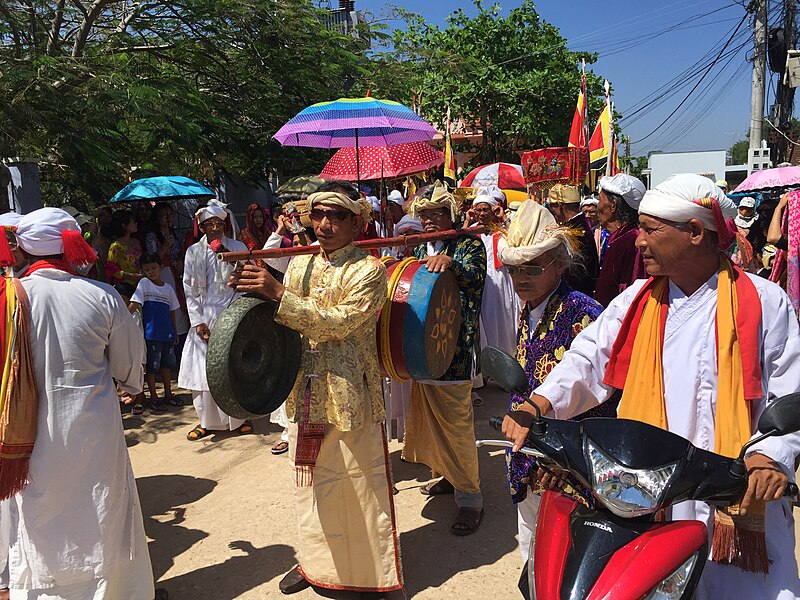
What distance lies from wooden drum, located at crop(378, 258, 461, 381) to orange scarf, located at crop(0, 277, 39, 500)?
1.61 m

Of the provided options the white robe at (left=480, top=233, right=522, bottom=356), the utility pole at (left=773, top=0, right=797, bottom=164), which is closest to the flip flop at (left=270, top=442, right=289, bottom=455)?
the white robe at (left=480, top=233, right=522, bottom=356)

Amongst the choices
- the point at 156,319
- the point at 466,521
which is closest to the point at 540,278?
the point at 466,521

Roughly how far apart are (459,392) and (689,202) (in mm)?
2284

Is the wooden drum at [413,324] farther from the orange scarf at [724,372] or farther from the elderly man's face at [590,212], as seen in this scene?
the elderly man's face at [590,212]

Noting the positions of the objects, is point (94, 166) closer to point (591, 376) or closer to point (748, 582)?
point (591, 376)

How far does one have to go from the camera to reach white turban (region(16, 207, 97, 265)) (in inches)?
111

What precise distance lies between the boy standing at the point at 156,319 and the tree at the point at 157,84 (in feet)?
4.63

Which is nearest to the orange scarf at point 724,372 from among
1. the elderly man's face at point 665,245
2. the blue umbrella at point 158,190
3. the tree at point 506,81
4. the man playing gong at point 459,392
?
the elderly man's face at point 665,245

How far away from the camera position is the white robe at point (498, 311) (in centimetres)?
525

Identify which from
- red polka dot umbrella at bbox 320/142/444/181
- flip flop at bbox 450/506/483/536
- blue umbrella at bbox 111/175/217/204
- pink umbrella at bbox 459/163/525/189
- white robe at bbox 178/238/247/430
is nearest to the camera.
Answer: flip flop at bbox 450/506/483/536

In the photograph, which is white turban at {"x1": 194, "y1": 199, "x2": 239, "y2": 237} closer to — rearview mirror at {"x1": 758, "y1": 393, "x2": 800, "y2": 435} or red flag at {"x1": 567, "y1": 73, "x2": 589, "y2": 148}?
rearview mirror at {"x1": 758, "y1": 393, "x2": 800, "y2": 435}

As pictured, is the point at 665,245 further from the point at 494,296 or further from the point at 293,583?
the point at 494,296

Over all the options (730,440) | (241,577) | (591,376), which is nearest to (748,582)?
(730,440)

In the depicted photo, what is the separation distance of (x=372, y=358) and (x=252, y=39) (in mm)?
8199
